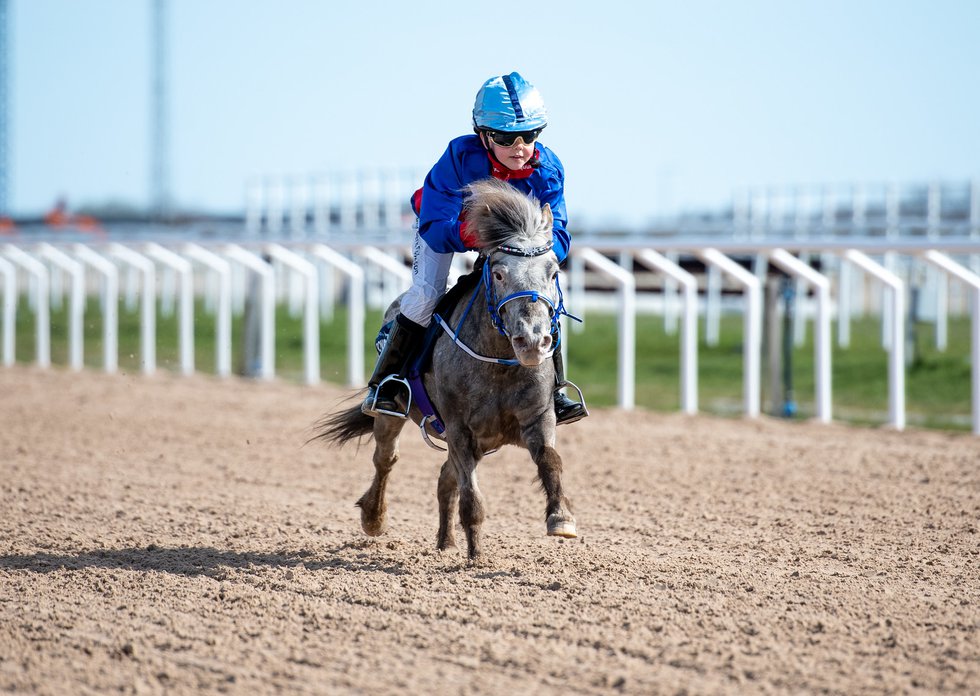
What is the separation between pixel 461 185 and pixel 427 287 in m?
0.52

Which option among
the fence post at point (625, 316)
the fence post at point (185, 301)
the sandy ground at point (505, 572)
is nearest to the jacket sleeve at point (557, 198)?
the sandy ground at point (505, 572)

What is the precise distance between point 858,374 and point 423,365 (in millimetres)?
9824

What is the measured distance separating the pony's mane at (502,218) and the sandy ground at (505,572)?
1.38 metres

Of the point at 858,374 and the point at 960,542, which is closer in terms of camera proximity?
the point at 960,542

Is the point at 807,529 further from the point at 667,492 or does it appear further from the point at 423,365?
the point at 423,365

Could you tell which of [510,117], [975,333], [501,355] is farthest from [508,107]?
[975,333]

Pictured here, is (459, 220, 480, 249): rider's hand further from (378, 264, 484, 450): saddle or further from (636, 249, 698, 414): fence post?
(636, 249, 698, 414): fence post

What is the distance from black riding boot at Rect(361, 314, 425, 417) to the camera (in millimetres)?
5395

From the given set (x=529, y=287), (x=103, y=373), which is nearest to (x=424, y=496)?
(x=529, y=287)

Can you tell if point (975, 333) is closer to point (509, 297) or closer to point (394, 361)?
point (394, 361)

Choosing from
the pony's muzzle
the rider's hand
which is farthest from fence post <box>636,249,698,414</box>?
the pony's muzzle

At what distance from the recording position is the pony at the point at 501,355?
4570 mm

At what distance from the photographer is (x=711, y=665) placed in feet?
11.8

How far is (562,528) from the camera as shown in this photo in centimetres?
463
